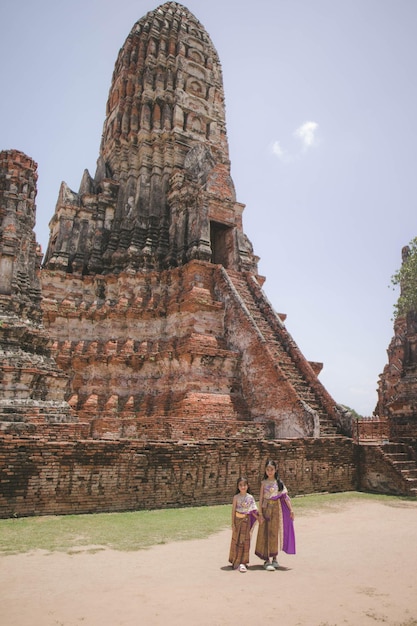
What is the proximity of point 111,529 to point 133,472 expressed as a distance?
1.78m

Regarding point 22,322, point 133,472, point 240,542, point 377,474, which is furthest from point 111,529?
point 377,474

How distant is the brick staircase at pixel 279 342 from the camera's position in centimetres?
1412

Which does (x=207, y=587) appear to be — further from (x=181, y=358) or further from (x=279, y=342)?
(x=279, y=342)

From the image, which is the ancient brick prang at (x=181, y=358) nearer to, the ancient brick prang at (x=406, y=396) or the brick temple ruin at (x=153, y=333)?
the brick temple ruin at (x=153, y=333)

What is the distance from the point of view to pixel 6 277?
11.8m

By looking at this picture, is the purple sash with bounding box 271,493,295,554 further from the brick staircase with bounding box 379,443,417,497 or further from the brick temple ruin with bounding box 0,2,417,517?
the brick staircase with bounding box 379,443,417,497

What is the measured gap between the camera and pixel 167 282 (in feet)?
60.0

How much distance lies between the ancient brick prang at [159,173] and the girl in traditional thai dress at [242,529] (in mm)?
13104

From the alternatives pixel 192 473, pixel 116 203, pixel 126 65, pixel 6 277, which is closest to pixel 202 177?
pixel 116 203

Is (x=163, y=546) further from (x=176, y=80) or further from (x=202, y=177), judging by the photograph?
(x=176, y=80)

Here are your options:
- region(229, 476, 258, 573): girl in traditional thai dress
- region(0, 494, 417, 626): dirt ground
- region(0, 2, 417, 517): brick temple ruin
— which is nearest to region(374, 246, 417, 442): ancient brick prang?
region(0, 2, 417, 517): brick temple ruin

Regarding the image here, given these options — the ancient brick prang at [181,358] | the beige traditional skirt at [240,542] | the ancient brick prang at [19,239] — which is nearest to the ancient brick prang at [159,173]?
the ancient brick prang at [181,358]

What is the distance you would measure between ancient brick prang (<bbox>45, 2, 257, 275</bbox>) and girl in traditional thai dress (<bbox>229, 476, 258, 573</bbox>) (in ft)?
43.0

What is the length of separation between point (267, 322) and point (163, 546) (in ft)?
37.0
